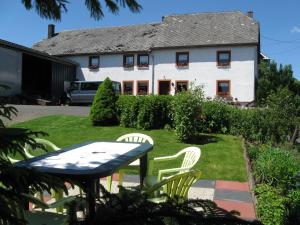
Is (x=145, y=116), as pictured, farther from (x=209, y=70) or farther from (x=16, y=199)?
(x=209, y=70)

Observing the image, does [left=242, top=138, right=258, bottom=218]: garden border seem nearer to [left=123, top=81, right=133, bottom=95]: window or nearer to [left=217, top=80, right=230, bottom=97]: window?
[left=217, top=80, right=230, bottom=97]: window

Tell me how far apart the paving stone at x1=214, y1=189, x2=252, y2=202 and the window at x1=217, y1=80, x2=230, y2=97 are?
26.6 m

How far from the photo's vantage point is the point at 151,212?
155 centimetres

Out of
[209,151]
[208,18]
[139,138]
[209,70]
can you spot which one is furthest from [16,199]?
[208,18]

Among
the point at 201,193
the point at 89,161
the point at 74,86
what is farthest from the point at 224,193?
the point at 74,86

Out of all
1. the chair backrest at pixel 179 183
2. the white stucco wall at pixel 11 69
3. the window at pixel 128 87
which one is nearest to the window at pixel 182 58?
the window at pixel 128 87

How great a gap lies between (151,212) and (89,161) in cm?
311

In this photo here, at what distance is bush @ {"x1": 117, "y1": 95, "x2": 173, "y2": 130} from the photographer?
14.8m

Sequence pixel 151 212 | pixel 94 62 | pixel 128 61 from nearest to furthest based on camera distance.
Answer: pixel 151 212
pixel 128 61
pixel 94 62

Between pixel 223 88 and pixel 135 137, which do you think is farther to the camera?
pixel 223 88

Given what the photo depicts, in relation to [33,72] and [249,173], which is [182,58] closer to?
[33,72]

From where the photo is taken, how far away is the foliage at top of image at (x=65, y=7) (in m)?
2.29

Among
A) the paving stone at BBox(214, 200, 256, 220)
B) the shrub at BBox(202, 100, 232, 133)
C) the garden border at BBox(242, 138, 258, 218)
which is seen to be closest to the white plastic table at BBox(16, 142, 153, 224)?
the paving stone at BBox(214, 200, 256, 220)

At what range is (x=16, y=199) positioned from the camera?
65.6 inches
